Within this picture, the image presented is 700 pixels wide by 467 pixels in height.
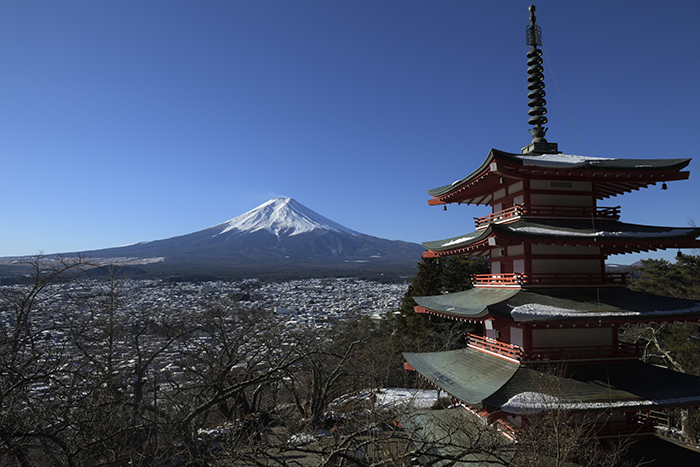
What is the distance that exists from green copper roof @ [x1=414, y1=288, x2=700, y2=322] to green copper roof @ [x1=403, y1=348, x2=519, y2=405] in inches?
58.4

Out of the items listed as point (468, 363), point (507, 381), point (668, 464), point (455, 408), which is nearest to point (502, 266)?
point (468, 363)

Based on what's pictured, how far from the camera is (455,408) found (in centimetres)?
1177

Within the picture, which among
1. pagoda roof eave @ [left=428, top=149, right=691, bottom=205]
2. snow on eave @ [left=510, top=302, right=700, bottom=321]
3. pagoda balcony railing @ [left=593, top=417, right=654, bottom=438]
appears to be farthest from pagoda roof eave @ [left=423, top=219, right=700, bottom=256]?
pagoda balcony railing @ [left=593, top=417, right=654, bottom=438]

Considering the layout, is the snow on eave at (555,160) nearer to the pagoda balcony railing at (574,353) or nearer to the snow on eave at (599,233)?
the snow on eave at (599,233)

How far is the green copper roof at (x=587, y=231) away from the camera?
920 centimetres

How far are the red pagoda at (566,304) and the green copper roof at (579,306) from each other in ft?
0.08

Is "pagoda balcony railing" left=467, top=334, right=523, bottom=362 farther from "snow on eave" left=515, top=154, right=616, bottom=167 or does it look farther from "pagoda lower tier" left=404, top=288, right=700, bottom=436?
"snow on eave" left=515, top=154, right=616, bottom=167

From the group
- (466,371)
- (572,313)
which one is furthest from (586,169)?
(466,371)

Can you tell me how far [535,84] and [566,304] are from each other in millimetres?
6631

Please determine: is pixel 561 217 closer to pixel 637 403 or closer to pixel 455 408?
pixel 637 403

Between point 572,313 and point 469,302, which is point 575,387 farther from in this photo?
point 469,302

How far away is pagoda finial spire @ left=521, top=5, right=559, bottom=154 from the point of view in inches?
460

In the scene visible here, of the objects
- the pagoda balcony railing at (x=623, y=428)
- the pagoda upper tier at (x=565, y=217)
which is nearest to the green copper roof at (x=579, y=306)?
the pagoda upper tier at (x=565, y=217)

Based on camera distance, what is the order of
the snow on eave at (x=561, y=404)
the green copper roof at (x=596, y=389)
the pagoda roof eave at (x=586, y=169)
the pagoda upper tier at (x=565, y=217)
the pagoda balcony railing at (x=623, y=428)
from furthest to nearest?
the pagoda roof eave at (x=586, y=169)
the pagoda upper tier at (x=565, y=217)
the pagoda balcony railing at (x=623, y=428)
the green copper roof at (x=596, y=389)
the snow on eave at (x=561, y=404)
